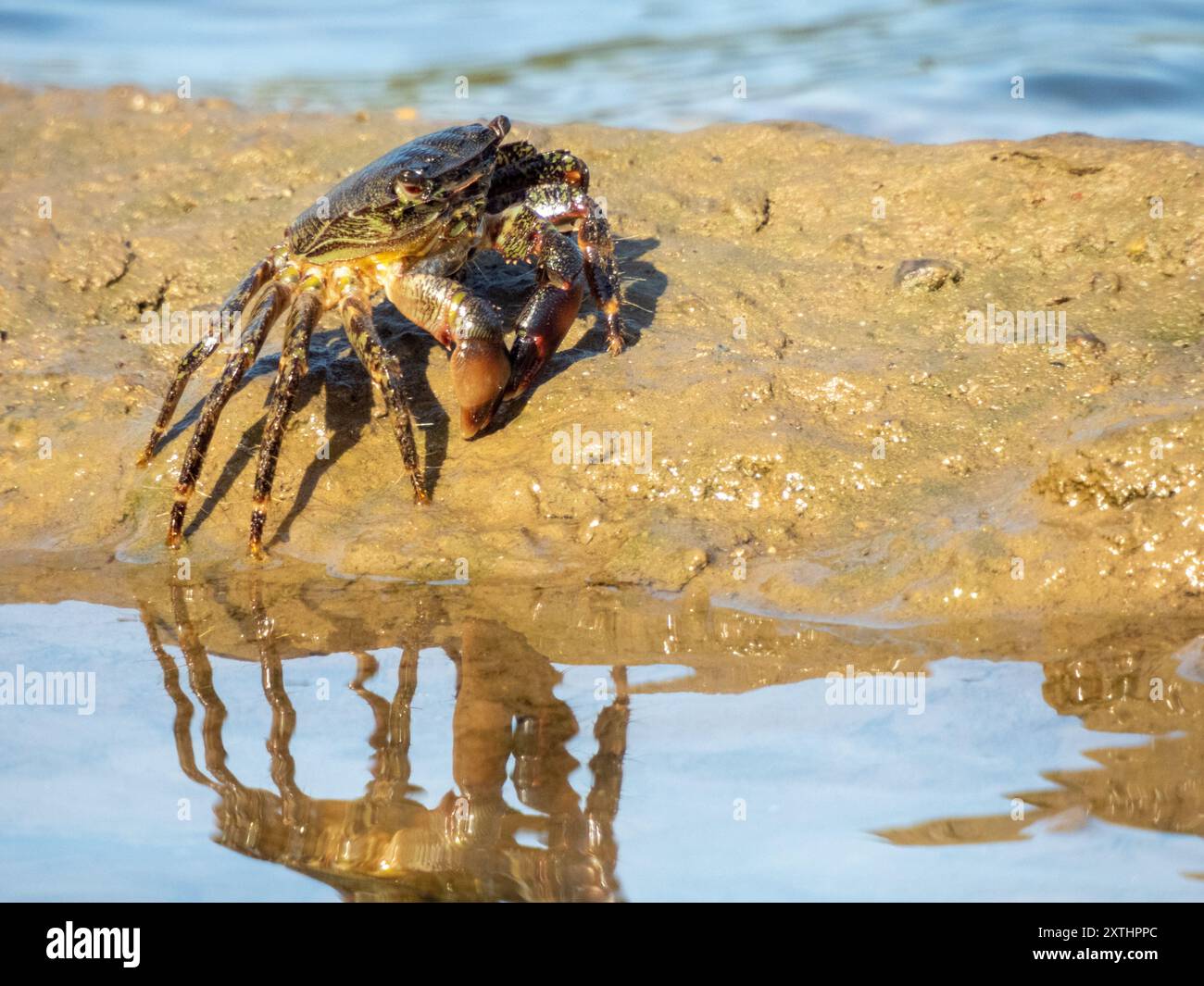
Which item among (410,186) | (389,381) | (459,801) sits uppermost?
(410,186)

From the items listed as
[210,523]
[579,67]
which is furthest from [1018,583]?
[579,67]

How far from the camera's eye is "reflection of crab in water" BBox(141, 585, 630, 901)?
9.77 feet

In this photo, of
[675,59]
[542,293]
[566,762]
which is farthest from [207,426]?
[675,59]

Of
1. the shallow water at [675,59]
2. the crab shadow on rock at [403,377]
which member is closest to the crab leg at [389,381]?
the crab shadow on rock at [403,377]

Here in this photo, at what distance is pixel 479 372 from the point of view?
4.66m

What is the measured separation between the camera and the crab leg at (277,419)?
4.64 metres

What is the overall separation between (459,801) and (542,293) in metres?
2.24

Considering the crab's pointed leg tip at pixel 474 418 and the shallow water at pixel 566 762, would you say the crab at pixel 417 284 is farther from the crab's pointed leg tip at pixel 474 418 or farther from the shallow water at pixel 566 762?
the shallow water at pixel 566 762

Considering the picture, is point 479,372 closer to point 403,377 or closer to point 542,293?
point 542,293

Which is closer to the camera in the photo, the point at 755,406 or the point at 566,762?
the point at 566,762

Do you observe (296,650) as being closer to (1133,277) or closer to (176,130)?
(1133,277)

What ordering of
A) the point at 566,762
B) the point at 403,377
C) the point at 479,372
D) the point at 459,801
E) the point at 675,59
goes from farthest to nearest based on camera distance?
the point at 675,59 < the point at 403,377 < the point at 479,372 < the point at 566,762 < the point at 459,801
